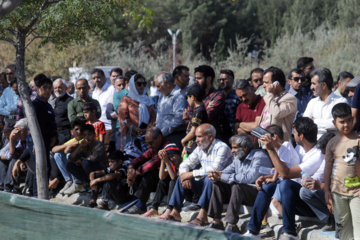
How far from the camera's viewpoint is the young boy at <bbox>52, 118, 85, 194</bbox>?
8.97 meters

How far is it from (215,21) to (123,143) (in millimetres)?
40327

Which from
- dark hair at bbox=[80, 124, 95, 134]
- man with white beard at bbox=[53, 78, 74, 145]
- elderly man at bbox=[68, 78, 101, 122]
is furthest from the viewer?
man with white beard at bbox=[53, 78, 74, 145]

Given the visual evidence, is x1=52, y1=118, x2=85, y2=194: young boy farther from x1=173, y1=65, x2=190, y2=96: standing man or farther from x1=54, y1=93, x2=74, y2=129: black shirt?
x1=173, y1=65, x2=190, y2=96: standing man

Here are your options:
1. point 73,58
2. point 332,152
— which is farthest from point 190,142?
point 73,58

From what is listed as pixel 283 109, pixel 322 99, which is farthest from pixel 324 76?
pixel 283 109

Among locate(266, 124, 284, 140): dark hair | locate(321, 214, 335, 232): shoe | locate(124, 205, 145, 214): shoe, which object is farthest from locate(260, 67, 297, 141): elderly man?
locate(124, 205, 145, 214): shoe

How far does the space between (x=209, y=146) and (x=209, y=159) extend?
0.17m

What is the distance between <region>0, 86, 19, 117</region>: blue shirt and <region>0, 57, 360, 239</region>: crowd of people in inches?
0.9

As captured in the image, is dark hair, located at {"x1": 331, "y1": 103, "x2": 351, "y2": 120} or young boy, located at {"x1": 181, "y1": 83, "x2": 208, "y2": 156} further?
young boy, located at {"x1": 181, "y1": 83, "x2": 208, "y2": 156}

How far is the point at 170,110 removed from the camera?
26.7 ft

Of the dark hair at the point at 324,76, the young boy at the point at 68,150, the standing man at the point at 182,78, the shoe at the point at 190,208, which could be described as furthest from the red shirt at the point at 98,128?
the dark hair at the point at 324,76

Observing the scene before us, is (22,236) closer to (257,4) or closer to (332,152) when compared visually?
(332,152)

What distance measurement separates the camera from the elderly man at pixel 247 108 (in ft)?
24.3

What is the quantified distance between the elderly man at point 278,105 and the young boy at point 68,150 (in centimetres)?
332
